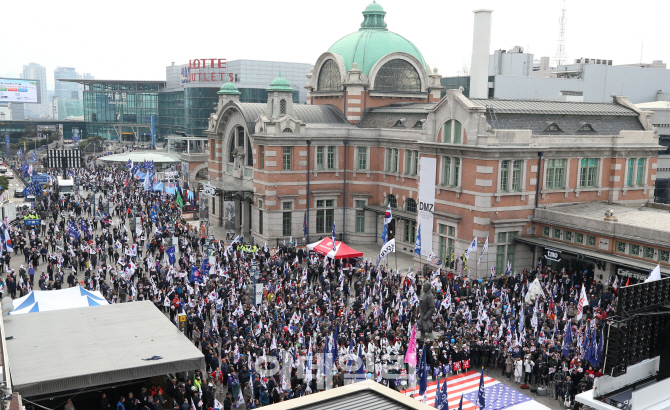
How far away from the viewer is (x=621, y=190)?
41.7m

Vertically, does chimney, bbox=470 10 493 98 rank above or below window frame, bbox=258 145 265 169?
above

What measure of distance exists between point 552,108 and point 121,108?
463 ft

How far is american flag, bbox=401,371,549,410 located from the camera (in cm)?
2247

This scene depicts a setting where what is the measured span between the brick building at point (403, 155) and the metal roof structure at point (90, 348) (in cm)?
2103

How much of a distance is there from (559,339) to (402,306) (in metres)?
7.03

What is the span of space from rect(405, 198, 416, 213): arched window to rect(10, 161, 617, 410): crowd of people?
26.6ft

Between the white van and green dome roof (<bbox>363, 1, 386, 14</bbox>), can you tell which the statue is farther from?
the white van

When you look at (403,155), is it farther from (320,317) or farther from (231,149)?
(320,317)

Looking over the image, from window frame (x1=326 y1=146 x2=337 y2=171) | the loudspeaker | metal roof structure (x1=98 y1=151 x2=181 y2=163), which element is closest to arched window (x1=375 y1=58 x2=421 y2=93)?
window frame (x1=326 y1=146 x2=337 y2=171)

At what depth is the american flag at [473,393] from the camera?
22.5 meters

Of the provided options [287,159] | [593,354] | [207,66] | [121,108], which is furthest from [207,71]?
[593,354]

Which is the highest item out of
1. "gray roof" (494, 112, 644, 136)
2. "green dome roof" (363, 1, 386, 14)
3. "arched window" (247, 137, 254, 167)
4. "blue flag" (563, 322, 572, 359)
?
"green dome roof" (363, 1, 386, 14)

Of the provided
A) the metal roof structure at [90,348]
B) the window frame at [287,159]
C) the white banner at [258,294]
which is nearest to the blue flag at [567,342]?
the white banner at [258,294]

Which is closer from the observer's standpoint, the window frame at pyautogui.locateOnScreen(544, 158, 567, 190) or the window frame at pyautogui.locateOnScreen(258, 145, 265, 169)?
the window frame at pyautogui.locateOnScreen(544, 158, 567, 190)
